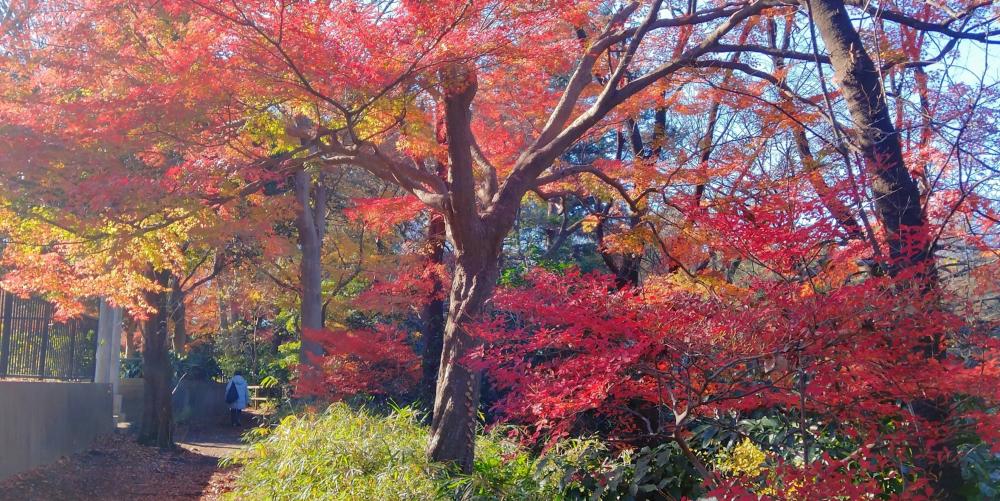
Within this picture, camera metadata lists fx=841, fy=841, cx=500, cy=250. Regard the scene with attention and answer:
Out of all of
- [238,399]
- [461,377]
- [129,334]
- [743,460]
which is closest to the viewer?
[743,460]

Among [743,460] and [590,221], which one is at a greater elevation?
[590,221]

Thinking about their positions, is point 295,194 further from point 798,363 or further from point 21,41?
point 798,363

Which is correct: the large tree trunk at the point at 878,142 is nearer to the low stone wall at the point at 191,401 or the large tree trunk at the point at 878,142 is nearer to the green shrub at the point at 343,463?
the green shrub at the point at 343,463

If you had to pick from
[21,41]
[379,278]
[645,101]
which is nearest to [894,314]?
[645,101]

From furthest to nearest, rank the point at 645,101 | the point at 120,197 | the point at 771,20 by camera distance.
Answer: the point at 771,20 < the point at 645,101 < the point at 120,197

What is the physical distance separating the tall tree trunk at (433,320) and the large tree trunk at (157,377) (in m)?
5.36

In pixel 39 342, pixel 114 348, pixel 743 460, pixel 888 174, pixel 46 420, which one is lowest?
pixel 743 460

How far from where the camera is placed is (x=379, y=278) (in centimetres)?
1830

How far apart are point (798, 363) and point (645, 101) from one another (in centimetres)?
671

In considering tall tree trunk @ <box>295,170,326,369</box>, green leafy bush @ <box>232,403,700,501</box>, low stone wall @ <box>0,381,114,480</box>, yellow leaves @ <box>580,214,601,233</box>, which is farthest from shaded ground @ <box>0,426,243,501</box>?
yellow leaves @ <box>580,214,601,233</box>

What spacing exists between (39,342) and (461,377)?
8.10m

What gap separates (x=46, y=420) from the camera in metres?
12.6

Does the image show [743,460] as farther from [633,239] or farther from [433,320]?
[433,320]

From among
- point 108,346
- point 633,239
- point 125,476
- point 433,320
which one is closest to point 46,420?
point 125,476
